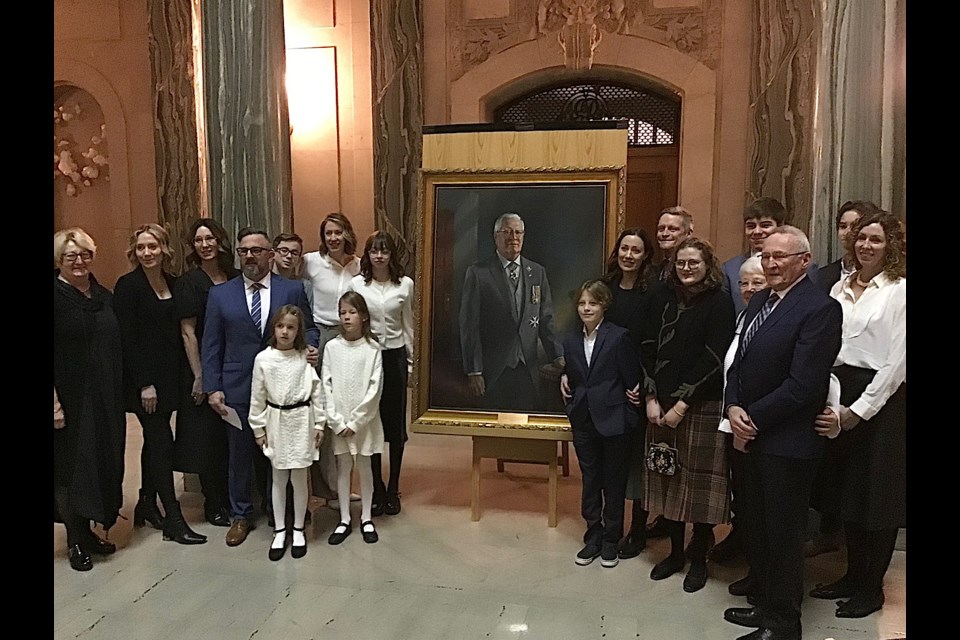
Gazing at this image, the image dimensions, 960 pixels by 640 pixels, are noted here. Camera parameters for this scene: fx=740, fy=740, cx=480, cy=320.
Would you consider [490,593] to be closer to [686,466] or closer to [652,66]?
[686,466]

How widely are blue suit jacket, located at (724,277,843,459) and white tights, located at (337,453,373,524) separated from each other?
2.34 meters

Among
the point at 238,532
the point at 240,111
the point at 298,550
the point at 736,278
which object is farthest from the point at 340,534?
the point at 240,111

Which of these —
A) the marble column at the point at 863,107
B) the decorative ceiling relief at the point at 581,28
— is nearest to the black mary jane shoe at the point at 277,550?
the marble column at the point at 863,107

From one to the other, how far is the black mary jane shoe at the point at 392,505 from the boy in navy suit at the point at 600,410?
1319 millimetres

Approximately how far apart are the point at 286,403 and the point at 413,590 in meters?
1.26

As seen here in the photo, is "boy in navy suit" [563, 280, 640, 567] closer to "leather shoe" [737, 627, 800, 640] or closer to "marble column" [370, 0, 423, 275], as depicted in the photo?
"leather shoe" [737, 627, 800, 640]

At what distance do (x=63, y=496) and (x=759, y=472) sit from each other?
144 inches

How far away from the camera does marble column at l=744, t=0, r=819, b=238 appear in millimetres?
7379

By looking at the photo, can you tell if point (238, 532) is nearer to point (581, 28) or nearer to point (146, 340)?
point (146, 340)

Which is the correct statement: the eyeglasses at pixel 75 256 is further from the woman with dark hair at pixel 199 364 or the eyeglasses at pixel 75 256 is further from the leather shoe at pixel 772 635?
the leather shoe at pixel 772 635

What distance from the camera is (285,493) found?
A: 4383 mm

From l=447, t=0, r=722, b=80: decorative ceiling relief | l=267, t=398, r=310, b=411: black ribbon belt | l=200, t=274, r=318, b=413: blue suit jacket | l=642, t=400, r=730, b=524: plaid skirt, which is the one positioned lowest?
l=642, t=400, r=730, b=524: plaid skirt

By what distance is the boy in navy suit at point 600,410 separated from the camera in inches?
162

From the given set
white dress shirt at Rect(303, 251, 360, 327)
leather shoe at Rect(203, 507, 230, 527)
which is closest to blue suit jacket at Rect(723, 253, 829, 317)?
white dress shirt at Rect(303, 251, 360, 327)
